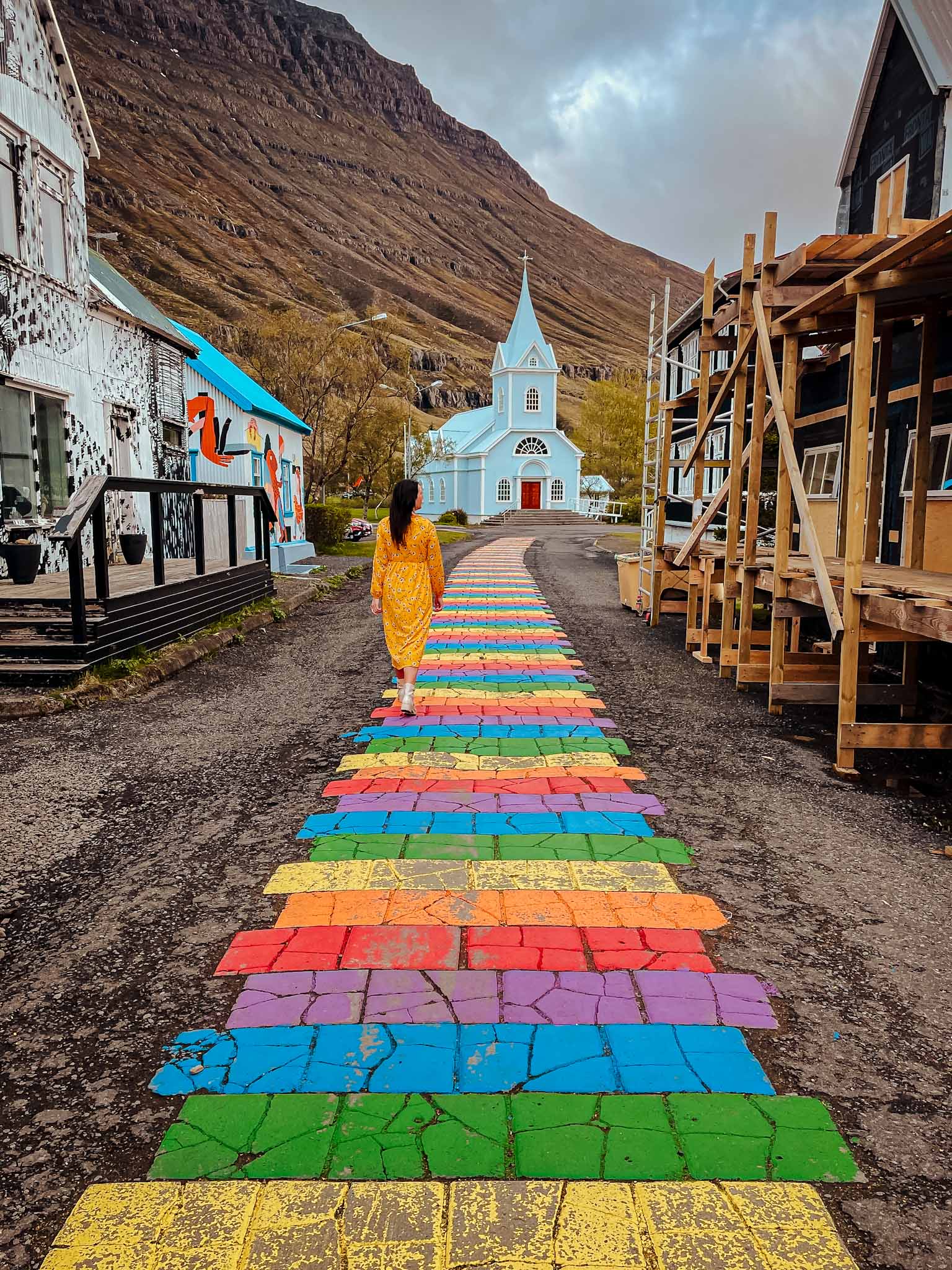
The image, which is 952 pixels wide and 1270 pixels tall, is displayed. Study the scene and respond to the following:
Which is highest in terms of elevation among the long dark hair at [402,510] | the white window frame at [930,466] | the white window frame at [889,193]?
the white window frame at [889,193]

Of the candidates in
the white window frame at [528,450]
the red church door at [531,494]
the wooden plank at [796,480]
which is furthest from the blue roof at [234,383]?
the red church door at [531,494]

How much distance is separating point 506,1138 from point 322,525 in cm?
2633

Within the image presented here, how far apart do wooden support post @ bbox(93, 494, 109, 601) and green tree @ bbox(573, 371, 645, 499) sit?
54.9 metres

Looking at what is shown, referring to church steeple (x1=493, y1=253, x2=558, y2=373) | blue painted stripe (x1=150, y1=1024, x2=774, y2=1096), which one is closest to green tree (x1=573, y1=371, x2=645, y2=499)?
church steeple (x1=493, y1=253, x2=558, y2=373)

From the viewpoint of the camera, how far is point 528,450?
202 ft

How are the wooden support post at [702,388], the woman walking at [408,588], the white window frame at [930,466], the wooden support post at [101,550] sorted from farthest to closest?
the wooden support post at [702,388] < the white window frame at [930,466] < the wooden support post at [101,550] < the woman walking at [408,588]

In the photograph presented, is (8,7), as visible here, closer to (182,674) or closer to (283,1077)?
(182,674)

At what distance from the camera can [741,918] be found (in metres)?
4.02

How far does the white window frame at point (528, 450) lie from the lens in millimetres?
61344

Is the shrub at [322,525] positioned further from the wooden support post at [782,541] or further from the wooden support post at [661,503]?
the wooden support post at [782,541]

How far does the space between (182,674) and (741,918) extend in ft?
23.2

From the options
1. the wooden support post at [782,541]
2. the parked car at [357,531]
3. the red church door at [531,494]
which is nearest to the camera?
the wooden support post at [782,541]

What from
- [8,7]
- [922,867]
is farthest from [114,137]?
[922,867]

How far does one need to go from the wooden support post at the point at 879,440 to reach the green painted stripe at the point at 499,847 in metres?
4.93
